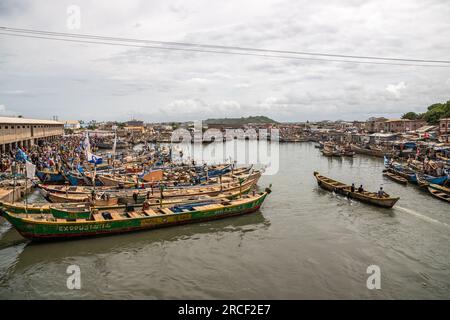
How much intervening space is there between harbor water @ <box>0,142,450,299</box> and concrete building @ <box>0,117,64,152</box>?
860 inches

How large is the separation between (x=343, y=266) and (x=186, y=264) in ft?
22.8

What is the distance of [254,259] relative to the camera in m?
14.5

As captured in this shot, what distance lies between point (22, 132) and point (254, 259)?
131 feet

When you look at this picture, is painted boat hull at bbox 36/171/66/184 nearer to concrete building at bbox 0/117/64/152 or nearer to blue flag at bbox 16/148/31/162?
blue flag at bbox 16/148/31/162

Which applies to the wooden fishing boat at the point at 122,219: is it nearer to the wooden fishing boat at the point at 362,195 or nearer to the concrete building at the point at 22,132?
the wooden fishing boat at the point at 362,195

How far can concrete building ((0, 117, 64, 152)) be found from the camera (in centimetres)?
3506

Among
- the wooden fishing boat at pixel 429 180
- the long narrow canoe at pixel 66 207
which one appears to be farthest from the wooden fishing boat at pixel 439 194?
the long narrow canoe at pixel 66 207

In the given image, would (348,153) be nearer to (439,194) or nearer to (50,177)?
(439,194)

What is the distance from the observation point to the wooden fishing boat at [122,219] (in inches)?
596

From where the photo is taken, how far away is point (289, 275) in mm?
12945
